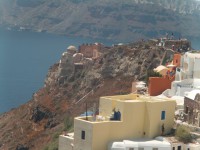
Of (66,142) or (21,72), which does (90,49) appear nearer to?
(66,142)

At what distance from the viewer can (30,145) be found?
33.2m

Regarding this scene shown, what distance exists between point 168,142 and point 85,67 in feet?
95.7

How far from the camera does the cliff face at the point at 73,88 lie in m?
35.9

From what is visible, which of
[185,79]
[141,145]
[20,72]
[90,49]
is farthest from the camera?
[20,72]

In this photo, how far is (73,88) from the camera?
4438 centimetres

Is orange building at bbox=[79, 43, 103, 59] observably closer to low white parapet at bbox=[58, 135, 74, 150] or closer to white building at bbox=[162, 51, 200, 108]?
white building at bbox=[162, 51, 200, 108]

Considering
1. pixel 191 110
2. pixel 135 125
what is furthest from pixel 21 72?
pixel 135 125

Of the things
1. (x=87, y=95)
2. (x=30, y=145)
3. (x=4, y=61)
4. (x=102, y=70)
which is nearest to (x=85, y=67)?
(x=102, y=70)

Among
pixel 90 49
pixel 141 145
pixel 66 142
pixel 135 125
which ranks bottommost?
pixel 66 142

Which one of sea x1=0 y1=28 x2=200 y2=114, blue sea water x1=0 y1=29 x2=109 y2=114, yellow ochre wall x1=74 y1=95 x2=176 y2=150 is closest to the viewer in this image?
yellow ochre wall x1=74 y1=95 x2=176 y2=150

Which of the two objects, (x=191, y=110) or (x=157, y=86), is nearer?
(x=191, y=110)

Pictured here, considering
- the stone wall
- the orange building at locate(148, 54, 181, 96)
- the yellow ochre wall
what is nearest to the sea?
the orange building at locate(148, 54, 181, 96)

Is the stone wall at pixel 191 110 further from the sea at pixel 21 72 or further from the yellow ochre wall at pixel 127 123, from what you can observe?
the sea at pixel 21 72

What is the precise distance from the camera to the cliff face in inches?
1412
